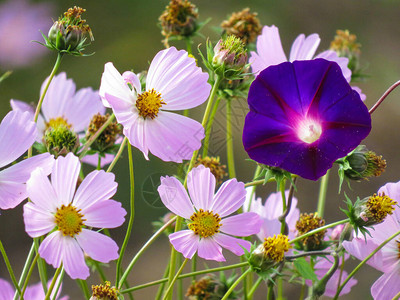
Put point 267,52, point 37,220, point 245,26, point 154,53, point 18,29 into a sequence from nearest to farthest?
point 37,220 < point 267,52 < point 245,26 < point 18,29 < point 154,53

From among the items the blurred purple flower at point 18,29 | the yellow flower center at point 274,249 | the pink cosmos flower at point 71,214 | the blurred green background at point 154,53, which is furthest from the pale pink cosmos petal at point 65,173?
the blurred purple flower at point 18,29

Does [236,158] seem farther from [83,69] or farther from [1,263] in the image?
[1,263]

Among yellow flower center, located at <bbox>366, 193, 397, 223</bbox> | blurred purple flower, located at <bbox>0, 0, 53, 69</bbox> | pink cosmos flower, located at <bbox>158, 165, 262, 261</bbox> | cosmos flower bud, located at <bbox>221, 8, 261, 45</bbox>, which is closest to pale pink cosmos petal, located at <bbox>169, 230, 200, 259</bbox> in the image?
pink cosmos flower, located at <bbox>158, 165, 262, 261</bbox>

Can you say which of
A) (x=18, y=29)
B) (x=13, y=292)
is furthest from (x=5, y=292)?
(x=18, y=29)

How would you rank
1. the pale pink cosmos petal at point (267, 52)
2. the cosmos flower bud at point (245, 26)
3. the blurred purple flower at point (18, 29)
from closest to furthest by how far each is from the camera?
Result: the pale pink cosmos petal at point (267, 52)
the cosmos flower bud at point (245, 26)
the blurred purple flower at point (18, 29)

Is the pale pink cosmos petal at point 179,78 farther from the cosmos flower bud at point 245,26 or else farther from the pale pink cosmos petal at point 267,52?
the cosmos flower bud at point 245,26

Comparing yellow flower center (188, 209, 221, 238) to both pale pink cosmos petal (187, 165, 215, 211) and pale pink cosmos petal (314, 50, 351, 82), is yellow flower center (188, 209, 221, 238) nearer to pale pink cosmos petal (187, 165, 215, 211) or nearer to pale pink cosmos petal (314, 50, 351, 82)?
pale pink cosmos petal (187, 165, 215, 211)

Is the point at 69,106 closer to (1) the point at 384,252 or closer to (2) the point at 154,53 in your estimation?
(1) the point at 384,252
